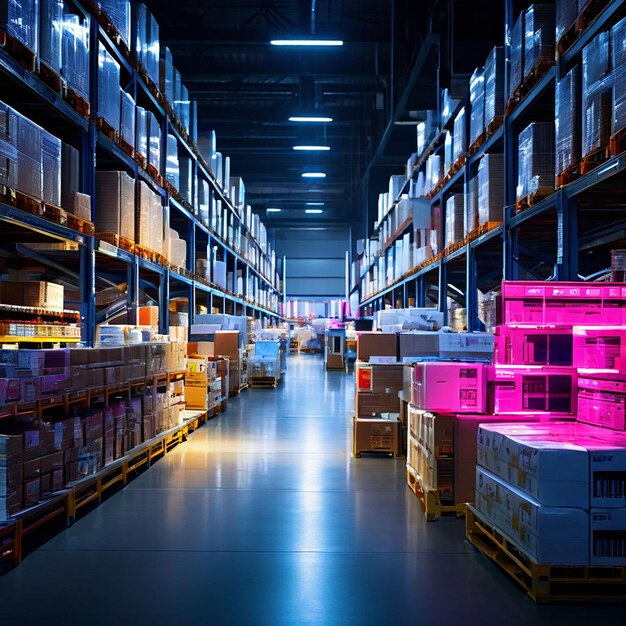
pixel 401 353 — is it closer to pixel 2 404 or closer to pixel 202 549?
pixel 202 549

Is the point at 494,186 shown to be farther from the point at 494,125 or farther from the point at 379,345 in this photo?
the point at 379,345

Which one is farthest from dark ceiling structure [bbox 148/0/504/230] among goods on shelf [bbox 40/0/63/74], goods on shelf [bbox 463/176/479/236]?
goods on shelf [bbox 40/0/63/74]

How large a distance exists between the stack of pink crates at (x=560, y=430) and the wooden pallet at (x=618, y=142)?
1.01 meters

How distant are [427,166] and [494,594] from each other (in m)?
10.9

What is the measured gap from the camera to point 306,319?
42344mm

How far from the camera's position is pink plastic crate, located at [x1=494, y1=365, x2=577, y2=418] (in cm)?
458

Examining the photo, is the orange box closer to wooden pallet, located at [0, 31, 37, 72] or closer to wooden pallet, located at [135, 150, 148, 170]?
wooden pallet, located at [135, 150, 148, 170]

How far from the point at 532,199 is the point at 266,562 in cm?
465

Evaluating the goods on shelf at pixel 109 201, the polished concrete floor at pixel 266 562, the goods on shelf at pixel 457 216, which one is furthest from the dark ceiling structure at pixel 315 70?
the polished concrete floor at pixel 266 562

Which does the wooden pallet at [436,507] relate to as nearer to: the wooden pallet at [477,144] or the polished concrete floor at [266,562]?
the polished concrete floor at [266,562]

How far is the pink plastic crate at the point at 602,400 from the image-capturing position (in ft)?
13.0

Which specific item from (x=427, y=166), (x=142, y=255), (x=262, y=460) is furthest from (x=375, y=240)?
(x=262, y=460)

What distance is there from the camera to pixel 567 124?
5625 mm

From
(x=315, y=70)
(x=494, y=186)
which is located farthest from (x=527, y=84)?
(x=315, y=70)
